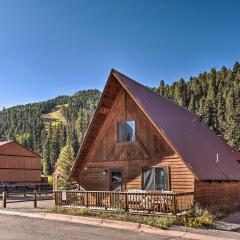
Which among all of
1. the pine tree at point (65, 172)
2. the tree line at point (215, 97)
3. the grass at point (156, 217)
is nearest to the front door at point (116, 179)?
the grass at point (156, 217)

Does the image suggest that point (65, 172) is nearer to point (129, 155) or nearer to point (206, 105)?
point (129, 155)

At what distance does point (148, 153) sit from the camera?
73.2 ft

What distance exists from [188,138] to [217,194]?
3.69 metres

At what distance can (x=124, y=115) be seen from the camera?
23.9 meters

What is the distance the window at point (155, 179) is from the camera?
843 inches

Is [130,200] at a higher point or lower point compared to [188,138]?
lower

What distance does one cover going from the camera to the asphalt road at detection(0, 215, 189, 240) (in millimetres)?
13703

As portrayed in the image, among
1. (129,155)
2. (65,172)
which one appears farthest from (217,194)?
(65,172)

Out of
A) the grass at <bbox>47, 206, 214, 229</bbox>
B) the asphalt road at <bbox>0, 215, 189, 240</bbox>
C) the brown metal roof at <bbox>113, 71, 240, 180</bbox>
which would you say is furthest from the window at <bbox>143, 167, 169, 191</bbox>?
the asphalt road at <bbox>0, 215, 189, 240</bbox>

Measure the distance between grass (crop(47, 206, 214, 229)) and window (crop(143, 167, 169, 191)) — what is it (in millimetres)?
2535

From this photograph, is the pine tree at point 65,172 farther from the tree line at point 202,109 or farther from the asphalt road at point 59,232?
the asphalt road at point 59,232

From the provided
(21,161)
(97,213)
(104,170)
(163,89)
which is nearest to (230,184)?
(104,170)

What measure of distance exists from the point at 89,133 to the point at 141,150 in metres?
3.85

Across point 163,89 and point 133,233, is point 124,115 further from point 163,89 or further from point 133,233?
point 163,89
